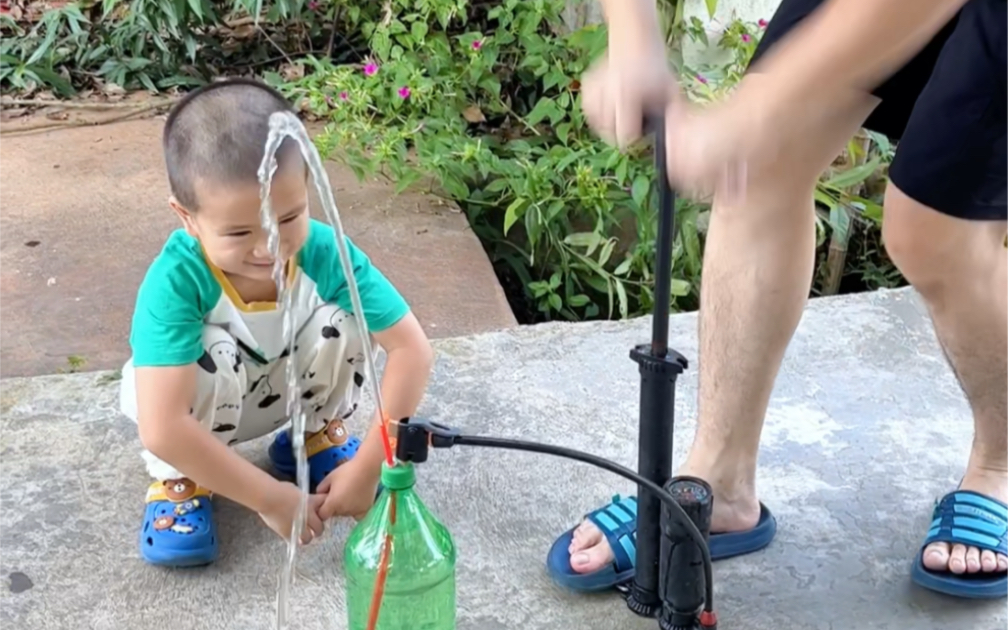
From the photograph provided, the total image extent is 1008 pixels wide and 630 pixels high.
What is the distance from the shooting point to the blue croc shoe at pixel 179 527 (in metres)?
1.89

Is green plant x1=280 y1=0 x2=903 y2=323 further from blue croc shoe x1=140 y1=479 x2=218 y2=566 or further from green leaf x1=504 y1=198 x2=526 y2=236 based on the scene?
blue croc shoe x1=140 y1=479 x2=218 y2=566

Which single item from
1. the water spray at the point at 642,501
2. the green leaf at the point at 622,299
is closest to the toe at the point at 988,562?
the water spray at the point at 642,501

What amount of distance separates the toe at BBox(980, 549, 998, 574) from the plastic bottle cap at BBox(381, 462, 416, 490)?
922 mm

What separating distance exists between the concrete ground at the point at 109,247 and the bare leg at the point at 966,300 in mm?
1210

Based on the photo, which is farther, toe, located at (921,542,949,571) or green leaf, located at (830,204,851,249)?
green leaf, located at (830,204,851,249)

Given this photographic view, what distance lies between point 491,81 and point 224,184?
2179 millimetres

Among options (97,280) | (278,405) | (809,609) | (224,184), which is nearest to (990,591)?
(809,609)

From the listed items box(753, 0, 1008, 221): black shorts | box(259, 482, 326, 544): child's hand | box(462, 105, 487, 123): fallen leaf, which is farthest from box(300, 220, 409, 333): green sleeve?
box(462, 105, 487, 123): fallen leaf

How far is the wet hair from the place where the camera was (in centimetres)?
167

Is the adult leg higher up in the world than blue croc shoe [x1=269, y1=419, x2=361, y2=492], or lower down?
higher up

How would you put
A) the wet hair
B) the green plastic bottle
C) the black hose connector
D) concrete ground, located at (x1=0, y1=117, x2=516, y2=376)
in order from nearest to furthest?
the black hose connector < the green plastic bottle < the wet hair < concrete ground, located at (x1=0, y1=117, x2=516, y2=376)

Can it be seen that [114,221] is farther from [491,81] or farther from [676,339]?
[676,339]

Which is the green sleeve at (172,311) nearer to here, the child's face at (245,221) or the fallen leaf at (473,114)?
the child's face at (245,221)

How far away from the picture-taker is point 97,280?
3131 mm
